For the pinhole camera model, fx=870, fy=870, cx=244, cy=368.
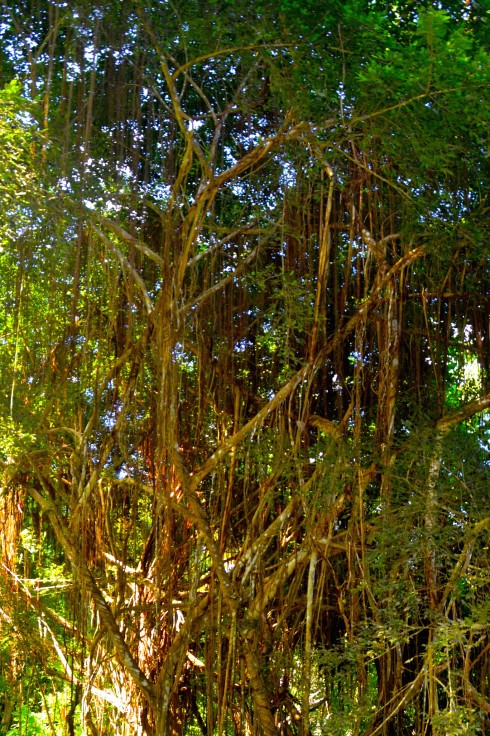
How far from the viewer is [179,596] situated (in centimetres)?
396

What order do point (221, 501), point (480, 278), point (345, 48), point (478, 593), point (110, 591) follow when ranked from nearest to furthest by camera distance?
point (345, 48) → point (478, 593) → point (480, 278) → point (221, 501) → point (110, 591)

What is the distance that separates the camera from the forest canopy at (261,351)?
9.23ft

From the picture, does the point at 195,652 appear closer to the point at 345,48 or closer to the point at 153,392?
the point at 153,392

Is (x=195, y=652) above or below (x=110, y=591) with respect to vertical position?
below

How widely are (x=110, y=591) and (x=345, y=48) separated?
8.70 feet

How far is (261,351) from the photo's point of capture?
3834 mm

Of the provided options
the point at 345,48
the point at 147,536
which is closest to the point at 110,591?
the point at 147,536

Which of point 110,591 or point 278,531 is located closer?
point 278,531

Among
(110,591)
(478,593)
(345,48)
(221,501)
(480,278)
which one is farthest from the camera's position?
(110,591)

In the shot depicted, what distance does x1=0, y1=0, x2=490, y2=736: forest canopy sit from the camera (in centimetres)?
281

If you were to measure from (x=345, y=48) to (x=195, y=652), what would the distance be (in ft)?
9.17

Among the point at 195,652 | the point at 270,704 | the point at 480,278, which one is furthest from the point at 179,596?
the point at 480,278

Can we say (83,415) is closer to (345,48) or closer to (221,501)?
(221,501)

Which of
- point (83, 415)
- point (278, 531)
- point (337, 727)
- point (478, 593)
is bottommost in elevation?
point (337, 727)
